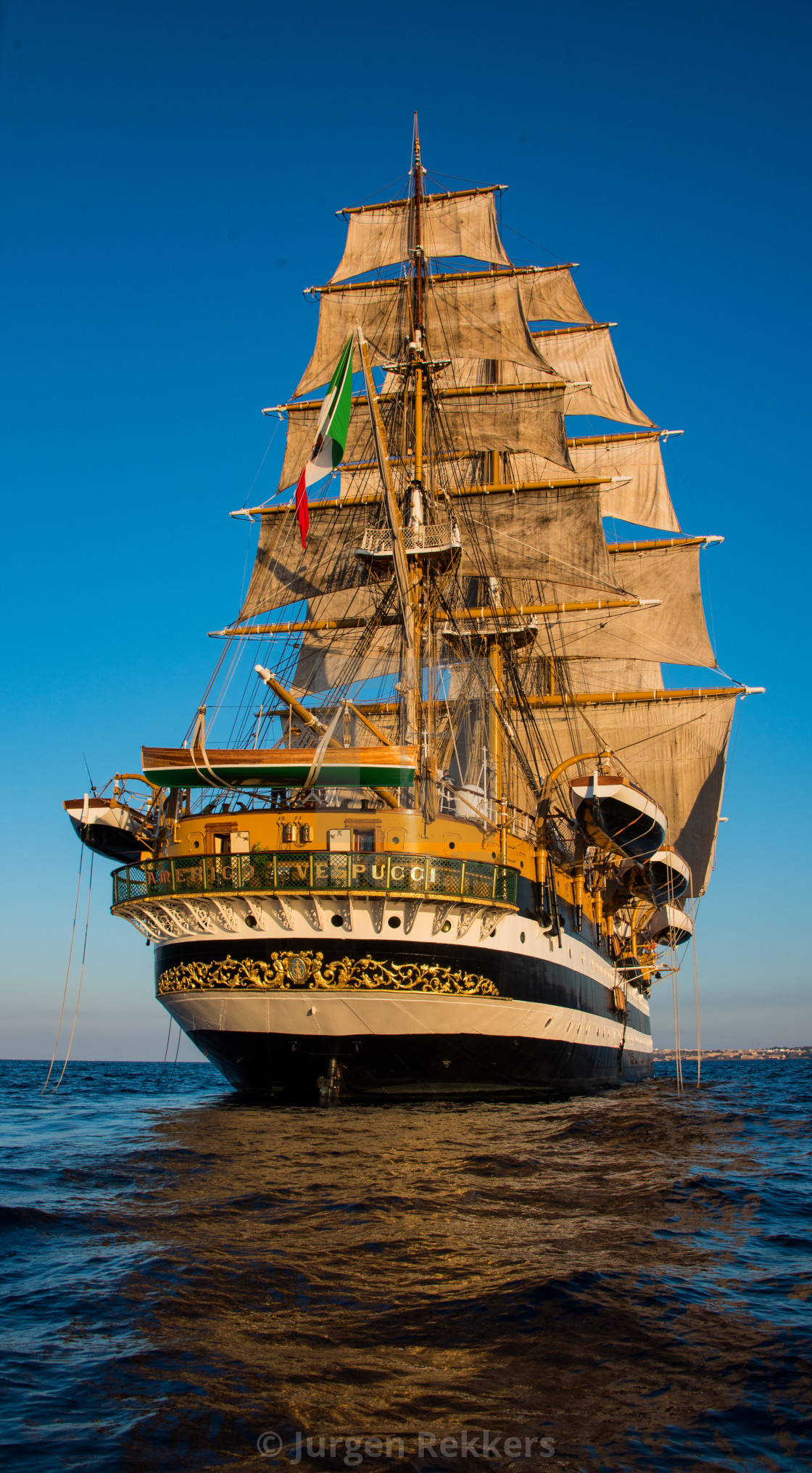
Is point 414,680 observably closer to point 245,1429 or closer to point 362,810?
point 362,810

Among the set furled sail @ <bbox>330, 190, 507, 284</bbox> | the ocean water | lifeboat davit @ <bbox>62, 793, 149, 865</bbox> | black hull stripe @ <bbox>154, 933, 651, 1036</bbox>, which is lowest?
the ocean water

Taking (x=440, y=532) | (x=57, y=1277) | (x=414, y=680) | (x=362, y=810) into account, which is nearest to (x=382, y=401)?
(x=440, y=532)

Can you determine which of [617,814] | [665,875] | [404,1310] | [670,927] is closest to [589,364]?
[670,927]

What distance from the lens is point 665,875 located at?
32.6 m

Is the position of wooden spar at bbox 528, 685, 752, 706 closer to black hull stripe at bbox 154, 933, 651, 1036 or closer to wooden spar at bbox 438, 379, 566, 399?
wooden spar at bbox 438, 379, 566, 399

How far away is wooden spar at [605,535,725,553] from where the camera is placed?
5156 centimetres

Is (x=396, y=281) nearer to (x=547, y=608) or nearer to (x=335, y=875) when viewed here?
(x=547, y=608)

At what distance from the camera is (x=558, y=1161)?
14.5 meters

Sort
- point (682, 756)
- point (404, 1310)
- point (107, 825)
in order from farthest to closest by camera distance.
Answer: point (682, 756), point (107, 825), point (404, 1310)

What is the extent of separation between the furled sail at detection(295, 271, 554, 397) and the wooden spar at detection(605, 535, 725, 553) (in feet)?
38.6

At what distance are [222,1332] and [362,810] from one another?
49.6 ft

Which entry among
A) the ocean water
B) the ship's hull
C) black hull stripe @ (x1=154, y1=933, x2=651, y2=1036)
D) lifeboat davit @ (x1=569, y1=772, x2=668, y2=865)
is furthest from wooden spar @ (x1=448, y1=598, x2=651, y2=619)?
the ocean water

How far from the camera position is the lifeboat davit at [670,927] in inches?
1682

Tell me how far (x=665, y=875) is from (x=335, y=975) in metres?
16.1
